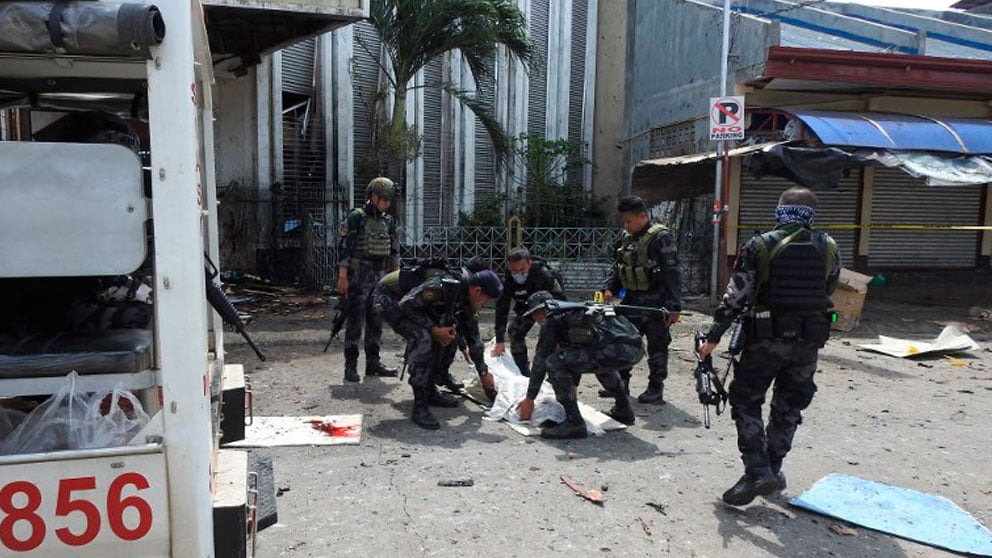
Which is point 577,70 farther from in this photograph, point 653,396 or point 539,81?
point 653,396

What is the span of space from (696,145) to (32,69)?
37.5 feet

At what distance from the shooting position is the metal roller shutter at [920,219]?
41.2ft

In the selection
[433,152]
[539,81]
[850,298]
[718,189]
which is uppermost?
[539,81]

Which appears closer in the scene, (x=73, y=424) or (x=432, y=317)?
(x=73, y=424)

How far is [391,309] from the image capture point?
18.3 feet

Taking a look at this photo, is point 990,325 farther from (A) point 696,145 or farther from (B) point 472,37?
(B) point 472,37

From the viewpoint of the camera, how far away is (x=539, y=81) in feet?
51.8

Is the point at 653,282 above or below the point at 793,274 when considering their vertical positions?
below

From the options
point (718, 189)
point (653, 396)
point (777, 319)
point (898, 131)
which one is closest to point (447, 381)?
point (653, 396)

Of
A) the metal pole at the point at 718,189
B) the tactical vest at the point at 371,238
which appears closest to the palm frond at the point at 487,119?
the metal pole at the point at 718,189

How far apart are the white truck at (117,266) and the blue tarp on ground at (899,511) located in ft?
10.8

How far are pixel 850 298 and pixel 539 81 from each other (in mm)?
8578

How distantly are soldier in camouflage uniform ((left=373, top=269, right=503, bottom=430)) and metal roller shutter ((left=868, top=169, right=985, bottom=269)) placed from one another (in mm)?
Result: 9693

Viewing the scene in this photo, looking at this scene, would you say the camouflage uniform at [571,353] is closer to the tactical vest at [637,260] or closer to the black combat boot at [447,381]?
the tactical vest at [637,260]
